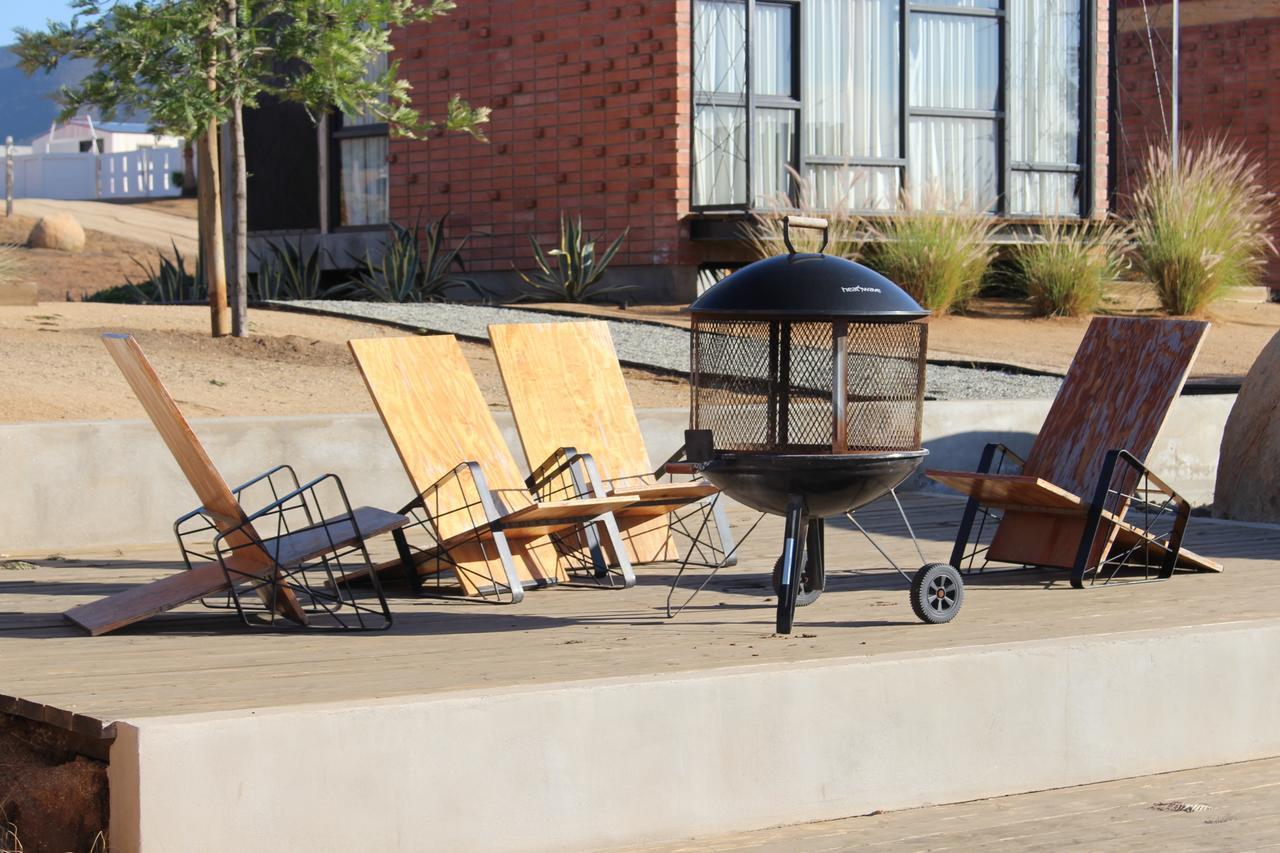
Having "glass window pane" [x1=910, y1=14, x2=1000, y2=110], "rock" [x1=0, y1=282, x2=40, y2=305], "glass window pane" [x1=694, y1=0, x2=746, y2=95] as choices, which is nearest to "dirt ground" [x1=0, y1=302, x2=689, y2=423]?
"rock" [x1=0, y1=282, x2=40, y2=305]

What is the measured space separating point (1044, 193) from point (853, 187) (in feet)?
9.12

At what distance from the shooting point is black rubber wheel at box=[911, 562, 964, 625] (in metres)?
6.50

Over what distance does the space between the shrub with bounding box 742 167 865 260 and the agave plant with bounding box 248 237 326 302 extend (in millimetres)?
5277

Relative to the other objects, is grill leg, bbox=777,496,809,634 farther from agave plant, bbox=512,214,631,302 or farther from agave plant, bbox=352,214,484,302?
agave plant, bbox=352,214,484,302

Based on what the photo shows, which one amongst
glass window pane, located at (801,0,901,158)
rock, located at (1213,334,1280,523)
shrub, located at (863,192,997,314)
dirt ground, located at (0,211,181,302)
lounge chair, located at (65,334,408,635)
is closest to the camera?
lounge chair, located at (65,334,408,635)

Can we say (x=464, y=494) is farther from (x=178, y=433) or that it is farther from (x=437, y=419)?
(x=178, y=433)

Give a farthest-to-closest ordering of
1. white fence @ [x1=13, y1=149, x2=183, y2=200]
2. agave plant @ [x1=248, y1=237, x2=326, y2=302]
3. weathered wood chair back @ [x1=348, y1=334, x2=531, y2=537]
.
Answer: white fence @ [x1=13, y1=149, x2=183, y2=200]
agave plant @ [x1=248, y1=237, x2=326, y2=302]
weathered wood chair back @ [x1=348, y1=334, x2=531, y2=537]

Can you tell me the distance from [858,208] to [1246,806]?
13.9m

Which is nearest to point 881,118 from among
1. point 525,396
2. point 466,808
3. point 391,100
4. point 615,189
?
point 615,189

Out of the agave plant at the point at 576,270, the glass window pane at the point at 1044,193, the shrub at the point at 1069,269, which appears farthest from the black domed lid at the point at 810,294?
the glass window pane at the point at 1044,193

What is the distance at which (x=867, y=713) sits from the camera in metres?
5.22

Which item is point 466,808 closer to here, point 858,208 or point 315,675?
point 315,675

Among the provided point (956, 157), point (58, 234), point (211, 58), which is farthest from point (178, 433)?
point (58, 234)

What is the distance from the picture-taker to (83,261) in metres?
36.0
